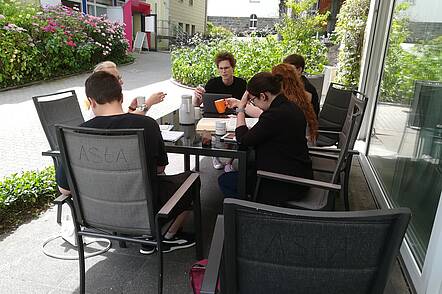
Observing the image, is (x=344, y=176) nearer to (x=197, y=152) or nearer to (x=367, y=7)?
(x=197, y=152)

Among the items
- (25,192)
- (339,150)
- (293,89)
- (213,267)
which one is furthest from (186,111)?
(213,267)

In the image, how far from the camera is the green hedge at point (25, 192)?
286 cm

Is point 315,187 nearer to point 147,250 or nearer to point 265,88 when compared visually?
point 265,88

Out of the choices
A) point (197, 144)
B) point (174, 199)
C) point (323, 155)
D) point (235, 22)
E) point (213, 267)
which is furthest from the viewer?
point (235, 22)

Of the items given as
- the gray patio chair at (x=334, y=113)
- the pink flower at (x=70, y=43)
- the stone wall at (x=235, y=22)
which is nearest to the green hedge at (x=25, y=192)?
the gray patio chair at (x=334, y=113)

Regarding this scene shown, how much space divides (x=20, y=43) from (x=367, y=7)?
693 cm

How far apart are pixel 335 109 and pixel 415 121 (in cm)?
126

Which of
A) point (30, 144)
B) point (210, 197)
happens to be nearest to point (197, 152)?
point (210, 197)

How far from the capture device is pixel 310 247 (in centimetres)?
108

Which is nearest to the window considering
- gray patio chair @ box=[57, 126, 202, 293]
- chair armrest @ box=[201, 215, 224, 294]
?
gray patio chair @ box=[57, 126, 202, 293]

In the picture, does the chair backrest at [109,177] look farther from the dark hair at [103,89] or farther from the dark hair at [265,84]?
the dark hair at [265,84]

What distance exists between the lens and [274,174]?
2.16m

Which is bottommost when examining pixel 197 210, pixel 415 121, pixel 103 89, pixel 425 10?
pixel 197 210

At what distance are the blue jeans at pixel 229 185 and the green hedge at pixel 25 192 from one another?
5.32 ft
